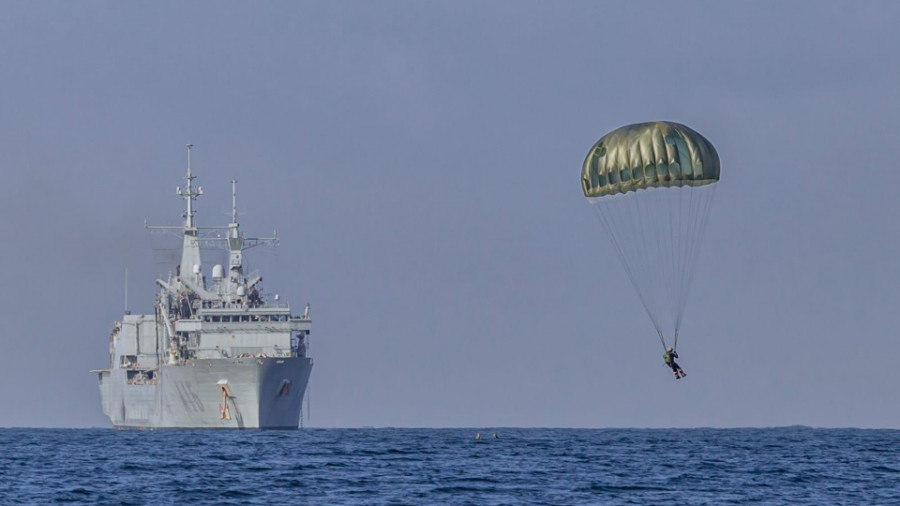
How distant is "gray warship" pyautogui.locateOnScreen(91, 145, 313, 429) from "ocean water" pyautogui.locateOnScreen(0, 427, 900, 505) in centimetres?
1519

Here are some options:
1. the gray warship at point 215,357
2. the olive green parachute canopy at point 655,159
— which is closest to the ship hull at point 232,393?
the gray warship at point 215,357

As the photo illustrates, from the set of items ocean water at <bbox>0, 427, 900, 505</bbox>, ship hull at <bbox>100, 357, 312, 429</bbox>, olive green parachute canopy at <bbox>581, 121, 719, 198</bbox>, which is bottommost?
ocean water at <bbox>0, 427, 900, 505</bbox>

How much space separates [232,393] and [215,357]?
326 centimetres

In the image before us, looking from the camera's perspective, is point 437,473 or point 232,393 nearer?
point 437,473

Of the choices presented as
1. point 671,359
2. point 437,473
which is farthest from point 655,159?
point 437,473

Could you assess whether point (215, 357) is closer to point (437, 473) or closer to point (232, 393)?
point (232, 393)

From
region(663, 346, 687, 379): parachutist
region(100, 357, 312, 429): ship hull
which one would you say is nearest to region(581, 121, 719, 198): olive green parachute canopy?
region(663, 346, 687, 379): parachutist

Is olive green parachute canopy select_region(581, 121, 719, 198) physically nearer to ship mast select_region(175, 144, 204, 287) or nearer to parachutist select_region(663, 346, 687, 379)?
parachutist select_region(663, 346, 687, 379)

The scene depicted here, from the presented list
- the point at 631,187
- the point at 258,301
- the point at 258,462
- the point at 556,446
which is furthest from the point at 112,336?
the point at 631,187

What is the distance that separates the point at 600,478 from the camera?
6662 cm

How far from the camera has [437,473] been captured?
229 ft

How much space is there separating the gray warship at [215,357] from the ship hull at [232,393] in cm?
7

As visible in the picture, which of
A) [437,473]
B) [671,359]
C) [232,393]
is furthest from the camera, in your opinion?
[232,393]

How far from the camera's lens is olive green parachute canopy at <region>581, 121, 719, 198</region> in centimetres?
6266
